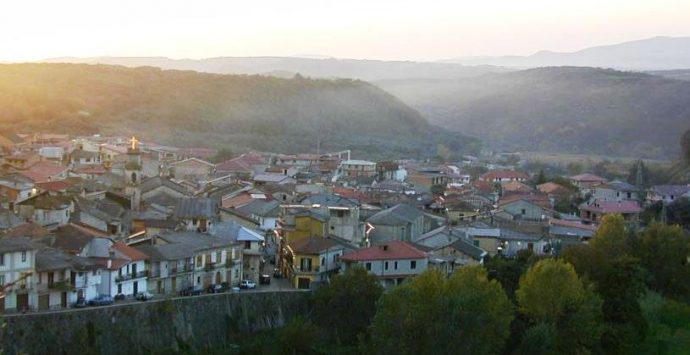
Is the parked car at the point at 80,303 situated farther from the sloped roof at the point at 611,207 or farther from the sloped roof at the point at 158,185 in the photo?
the sloped roof at the point at 611,207

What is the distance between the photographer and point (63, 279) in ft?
55.0

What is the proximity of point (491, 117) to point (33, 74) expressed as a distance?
47155 millimetres

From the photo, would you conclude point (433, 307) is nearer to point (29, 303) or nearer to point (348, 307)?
point (348, 307)

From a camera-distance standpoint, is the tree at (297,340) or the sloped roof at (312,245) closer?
the tree at (297,340)

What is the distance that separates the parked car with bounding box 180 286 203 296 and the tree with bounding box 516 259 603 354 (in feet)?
21.4

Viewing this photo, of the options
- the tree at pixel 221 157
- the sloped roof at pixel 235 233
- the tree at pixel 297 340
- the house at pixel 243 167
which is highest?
the sloped roof at pixel 235 233

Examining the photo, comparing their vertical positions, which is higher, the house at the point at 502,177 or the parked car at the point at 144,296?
the parked car at the point at 144,296

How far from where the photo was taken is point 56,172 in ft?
100

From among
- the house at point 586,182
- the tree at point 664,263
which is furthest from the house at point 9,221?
the house at point 586,182

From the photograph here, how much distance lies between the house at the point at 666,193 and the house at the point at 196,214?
21.2m

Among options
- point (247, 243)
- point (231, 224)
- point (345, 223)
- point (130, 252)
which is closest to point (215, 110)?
point (345, 223)

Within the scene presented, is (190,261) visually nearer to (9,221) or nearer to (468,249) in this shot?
(9,221)

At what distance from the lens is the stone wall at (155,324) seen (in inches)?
Result: 599

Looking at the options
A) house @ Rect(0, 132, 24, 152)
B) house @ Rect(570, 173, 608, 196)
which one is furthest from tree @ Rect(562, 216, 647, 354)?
house @ Rect(0, 132, 24, 152)
